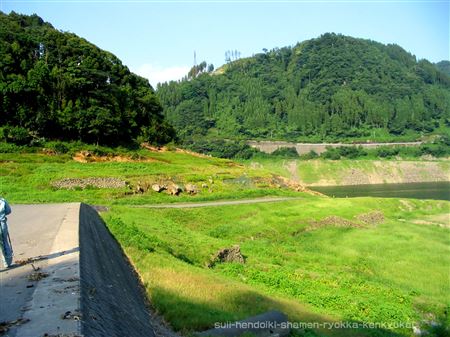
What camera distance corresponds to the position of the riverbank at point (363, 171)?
146125 millimetres

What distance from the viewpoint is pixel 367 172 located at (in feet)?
490

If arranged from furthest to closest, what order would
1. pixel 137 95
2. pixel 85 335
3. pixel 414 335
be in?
pixel 137 95
pixel 414 335
pixel 85 335

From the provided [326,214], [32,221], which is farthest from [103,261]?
[326,214]

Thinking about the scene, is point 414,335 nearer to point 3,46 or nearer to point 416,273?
point 416,273

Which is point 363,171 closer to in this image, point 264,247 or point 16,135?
point 16,135

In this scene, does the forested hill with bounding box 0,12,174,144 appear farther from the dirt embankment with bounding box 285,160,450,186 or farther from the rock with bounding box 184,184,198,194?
the dirt embankment with bounding box 285,160,450,186

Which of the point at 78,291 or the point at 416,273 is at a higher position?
the point at 78,291

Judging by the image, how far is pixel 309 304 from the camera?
17469 millimetres

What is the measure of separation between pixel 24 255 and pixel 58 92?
51.9 meters

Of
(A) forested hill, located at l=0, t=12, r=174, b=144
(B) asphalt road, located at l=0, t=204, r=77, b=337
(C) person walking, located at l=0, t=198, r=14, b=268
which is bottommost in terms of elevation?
(B) asphalt road, located at l=0, t=204, r=77, b=337

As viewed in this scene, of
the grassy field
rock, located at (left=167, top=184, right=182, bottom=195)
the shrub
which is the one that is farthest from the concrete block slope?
the shrub

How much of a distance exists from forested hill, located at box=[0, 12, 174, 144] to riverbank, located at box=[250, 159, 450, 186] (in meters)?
83.7

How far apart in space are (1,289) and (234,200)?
39693mm

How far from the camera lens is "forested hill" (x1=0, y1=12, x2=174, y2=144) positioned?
54.0 m
